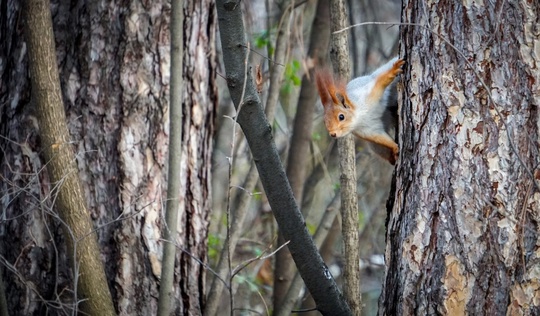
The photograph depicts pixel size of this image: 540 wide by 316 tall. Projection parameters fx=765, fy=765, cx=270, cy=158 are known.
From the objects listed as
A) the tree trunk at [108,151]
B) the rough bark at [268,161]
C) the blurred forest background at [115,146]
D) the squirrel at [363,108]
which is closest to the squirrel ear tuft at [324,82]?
the squirrel at [363,108]

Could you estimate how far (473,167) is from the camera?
228 cm

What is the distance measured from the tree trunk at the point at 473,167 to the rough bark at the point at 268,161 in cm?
28

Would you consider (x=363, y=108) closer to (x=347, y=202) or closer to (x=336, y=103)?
(x=336, y=103)

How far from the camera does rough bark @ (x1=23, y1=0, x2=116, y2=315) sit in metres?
2.81

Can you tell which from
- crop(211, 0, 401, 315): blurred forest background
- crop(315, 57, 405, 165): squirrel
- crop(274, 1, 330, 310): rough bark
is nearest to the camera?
crop(315, 57, 405, 165): squirrel

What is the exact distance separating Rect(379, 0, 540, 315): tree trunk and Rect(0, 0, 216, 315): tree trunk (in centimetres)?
141

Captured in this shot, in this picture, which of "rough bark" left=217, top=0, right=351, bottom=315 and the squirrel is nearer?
"rough bark" left=217, top=0, right=351, bottom=315

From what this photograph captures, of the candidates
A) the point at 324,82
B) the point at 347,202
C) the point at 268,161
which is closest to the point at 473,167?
the point at 268,161

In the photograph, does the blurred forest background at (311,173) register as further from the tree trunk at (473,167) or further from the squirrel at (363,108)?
the tree trunk at (473,167)

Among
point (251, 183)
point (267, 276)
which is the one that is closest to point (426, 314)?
point (251, 183)

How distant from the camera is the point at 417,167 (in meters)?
2.40

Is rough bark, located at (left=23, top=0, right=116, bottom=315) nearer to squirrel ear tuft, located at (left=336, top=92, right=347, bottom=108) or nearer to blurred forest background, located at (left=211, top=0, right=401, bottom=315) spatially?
squirrel ear tuft, located at (left=336, top=92, right=347, bottom=108)

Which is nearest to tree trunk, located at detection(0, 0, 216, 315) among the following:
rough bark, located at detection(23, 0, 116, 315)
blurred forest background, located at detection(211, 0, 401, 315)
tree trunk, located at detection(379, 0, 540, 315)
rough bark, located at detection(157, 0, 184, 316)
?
rough bark, located at detection(157, 0, 184, 316)

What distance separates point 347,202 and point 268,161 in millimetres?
843
